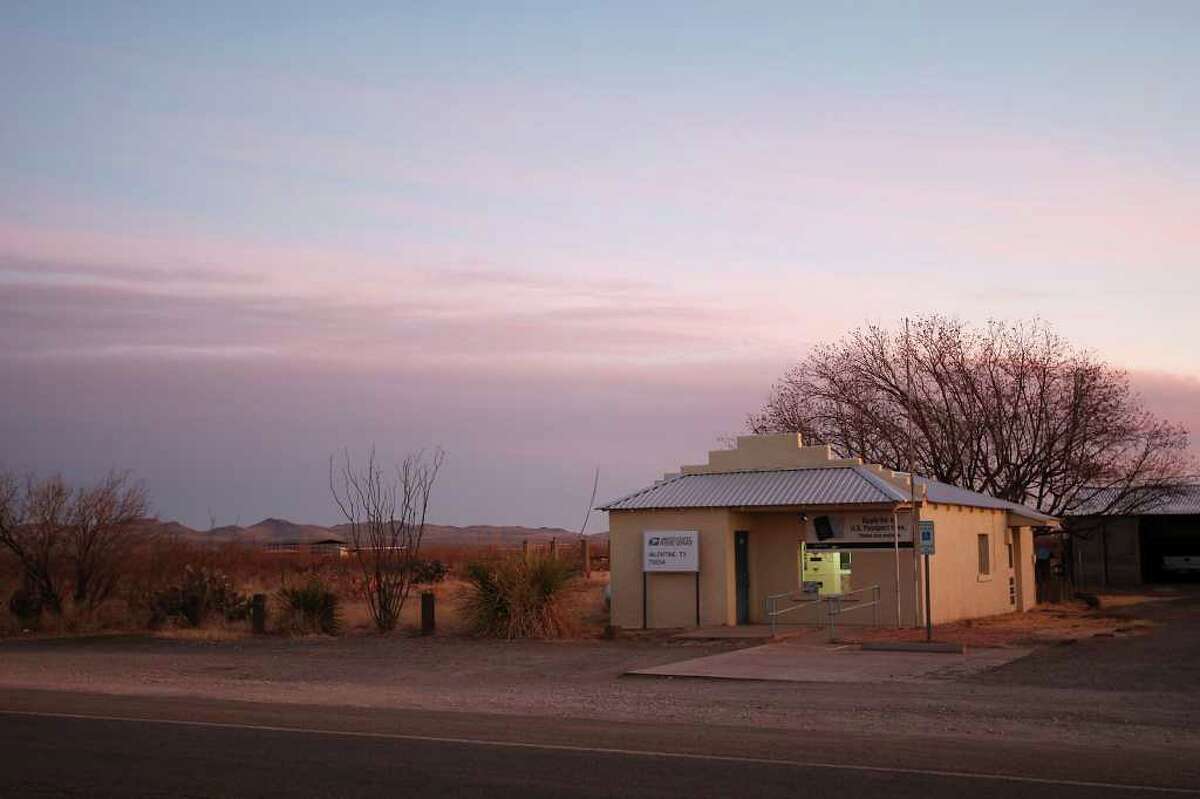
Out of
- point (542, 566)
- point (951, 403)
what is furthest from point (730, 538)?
point (951, 403)

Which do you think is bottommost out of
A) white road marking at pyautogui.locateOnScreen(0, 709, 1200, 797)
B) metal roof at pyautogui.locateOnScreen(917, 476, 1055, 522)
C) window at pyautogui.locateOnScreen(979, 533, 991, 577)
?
white road marking at pyautogui.locateOnScreen(0, 709, 1200, 797)

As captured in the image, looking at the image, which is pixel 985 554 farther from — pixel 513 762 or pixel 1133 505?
pixel 513 762

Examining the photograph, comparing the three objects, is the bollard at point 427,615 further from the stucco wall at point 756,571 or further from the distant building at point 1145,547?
the distant building at point 1145,547

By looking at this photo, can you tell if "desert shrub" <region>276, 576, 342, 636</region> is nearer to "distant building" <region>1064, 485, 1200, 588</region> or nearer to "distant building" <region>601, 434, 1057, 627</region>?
A: "distant building" <region>601, 434, 1057, 627</region>

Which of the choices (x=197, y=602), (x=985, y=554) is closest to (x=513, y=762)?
(x=197, y=602)

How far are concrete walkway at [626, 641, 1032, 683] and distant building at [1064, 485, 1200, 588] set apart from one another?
1209 inches

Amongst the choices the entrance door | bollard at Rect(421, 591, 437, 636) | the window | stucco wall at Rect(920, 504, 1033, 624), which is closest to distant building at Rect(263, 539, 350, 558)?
bollard at Rect(421, 591, 437, 636)

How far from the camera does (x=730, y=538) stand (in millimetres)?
28062

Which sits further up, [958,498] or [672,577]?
[958,498]

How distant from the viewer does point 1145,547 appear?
5606 centimetres

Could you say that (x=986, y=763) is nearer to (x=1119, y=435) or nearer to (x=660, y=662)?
(x=660, y=662)

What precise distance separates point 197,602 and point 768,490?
14.3 meters

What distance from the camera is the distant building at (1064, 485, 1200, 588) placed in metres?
51.8

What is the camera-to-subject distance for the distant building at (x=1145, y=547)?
51.8 meters
